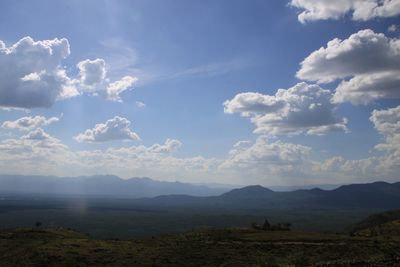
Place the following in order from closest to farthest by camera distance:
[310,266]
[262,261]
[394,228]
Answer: [310,266] → [262,261] → [394,228]

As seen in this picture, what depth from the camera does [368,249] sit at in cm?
4538

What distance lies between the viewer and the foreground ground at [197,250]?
1636 inches

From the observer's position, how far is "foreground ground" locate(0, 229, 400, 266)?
4156cm

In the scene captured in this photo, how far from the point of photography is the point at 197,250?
46656 millimetres

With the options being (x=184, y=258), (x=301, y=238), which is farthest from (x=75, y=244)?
(x=301, y=238)

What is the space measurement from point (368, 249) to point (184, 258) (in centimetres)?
1828

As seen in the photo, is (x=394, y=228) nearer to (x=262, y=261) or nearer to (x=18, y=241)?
(x=262, y=261)

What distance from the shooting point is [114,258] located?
1704 inches

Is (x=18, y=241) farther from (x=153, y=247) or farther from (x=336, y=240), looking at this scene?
(x=336, y=240)

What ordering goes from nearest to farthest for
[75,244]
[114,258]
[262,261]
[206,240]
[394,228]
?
[262,261], [114,258], [75,244], [206,240], [394,228]

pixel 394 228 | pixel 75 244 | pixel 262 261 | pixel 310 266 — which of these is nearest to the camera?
pixel 310 266

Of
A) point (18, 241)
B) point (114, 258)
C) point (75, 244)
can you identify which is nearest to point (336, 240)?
point (114, 258)

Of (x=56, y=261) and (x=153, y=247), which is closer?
(x=56, y=261)

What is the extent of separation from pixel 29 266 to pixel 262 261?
20.9 metres
